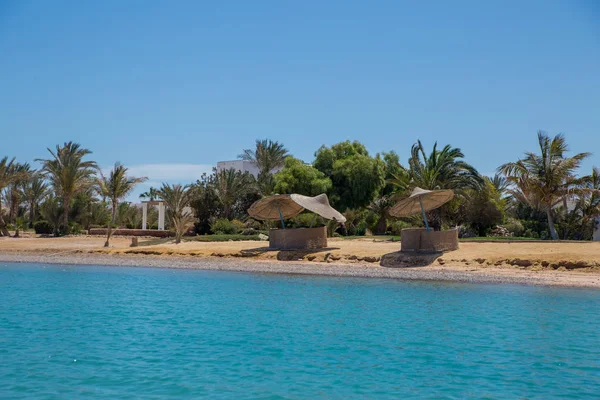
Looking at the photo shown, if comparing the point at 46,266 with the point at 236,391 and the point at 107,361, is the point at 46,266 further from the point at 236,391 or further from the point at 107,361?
the point at 236,391

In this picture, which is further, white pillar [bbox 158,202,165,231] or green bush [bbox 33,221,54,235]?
white pillar [bbox 158,202,165,231]

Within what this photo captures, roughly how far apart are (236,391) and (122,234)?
3541 cm

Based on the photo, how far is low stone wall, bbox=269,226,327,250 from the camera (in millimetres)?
27859

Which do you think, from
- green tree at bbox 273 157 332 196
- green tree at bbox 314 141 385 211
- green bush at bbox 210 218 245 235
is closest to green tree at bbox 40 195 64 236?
green bush at bbox 210 218 245 235

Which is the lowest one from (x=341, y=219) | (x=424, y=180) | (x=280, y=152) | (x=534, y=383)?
(x=534, y=383)

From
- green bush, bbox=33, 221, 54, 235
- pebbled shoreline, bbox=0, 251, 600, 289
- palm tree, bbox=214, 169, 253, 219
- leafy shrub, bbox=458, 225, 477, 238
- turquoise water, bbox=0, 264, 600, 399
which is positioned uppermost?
palm tree, bbox=214, 169, 253, 219

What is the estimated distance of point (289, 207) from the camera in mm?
29406

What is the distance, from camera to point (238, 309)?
48.1ft

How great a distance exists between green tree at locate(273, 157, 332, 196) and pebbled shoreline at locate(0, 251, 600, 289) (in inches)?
534

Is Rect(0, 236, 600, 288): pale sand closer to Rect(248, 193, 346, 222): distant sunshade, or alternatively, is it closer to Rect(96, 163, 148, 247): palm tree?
Rect(248, 193, 346, 222): distant sunshade

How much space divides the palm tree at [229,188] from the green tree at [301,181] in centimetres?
299

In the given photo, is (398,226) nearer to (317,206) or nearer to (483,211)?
(483,211)

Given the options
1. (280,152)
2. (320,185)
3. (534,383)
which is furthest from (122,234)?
(534,383)

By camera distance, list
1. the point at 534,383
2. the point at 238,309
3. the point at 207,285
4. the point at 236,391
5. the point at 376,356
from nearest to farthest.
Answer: the point at 236,391 < the point at 534,383 < the point at 376,356 < the point at 238,309 < the point at 207,285
